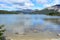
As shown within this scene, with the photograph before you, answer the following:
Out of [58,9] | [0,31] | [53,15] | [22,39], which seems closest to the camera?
[0,31]

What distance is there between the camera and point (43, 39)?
9422mm

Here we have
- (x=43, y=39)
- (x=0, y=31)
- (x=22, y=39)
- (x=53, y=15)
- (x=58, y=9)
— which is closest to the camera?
(x=0, y=31)

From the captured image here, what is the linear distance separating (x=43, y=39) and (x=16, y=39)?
1.48 m

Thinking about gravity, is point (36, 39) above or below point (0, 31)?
below

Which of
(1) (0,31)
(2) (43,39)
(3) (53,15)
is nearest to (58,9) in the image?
(3) (53,15)

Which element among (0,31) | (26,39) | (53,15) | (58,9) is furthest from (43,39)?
(53,15)

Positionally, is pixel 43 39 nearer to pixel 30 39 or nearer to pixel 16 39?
pixel 30 39

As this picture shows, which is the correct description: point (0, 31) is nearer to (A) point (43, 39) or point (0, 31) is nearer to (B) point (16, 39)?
(B) point (16, 39)

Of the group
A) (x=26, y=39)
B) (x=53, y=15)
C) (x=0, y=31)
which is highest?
(x=0, y=31)

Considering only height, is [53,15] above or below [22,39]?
below

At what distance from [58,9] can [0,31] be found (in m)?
34.7

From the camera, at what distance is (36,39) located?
30.0 feet

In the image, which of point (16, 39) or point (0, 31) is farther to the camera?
point (16, 39)

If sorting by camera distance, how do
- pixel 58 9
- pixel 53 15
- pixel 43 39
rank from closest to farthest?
1. pixel 43 39
2. pixel 58 9
3. pixel 53 15
